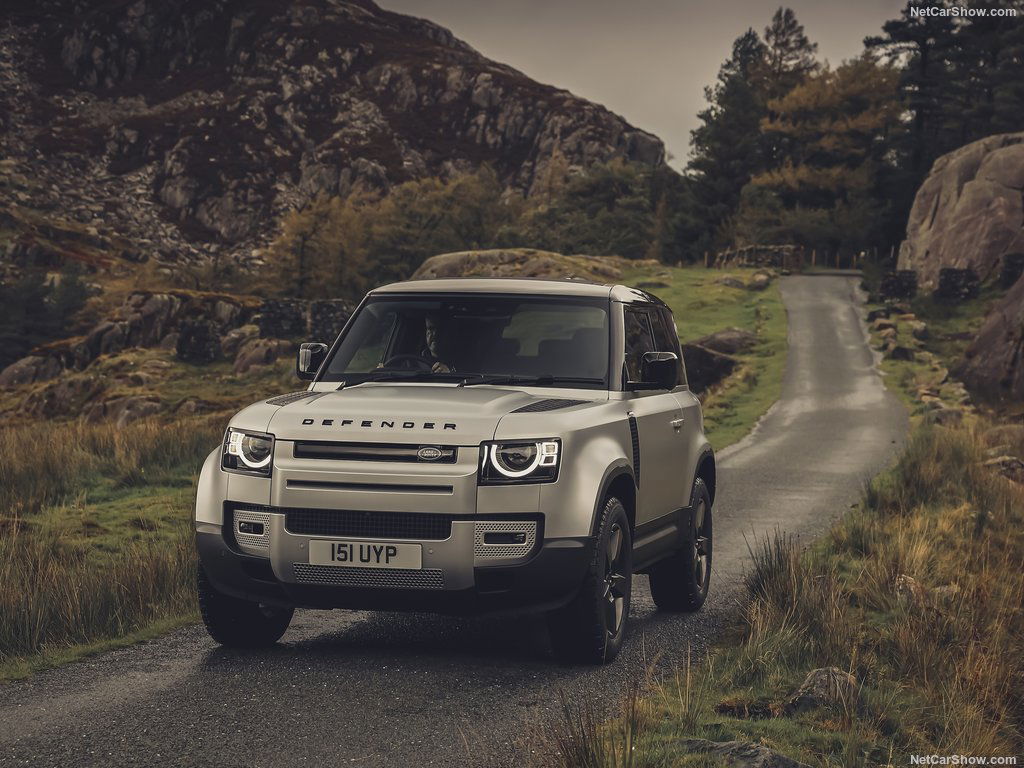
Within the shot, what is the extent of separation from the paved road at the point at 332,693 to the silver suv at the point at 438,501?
1.25 ft

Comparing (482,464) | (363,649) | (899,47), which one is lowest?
(363,649)

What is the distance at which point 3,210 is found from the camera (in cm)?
12475

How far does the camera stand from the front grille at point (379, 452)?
6367mm

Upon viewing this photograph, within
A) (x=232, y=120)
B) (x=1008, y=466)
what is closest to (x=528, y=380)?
(x=1008, y=466)

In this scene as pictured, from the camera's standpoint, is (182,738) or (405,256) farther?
(405,256)

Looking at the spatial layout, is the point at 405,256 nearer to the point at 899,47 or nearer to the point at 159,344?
the point at 159,344

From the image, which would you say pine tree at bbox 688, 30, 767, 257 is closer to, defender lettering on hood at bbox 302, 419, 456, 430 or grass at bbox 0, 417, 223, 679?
grass at bbox 0, 417, 223, 679

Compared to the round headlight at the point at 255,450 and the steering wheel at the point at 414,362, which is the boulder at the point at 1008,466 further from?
the round headlight at the point at 255,450

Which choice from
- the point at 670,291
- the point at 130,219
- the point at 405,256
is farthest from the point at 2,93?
the point at 670,291

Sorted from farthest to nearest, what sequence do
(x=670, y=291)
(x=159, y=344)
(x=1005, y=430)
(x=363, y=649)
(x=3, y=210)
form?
1. (x=3, y=210)
2. (x=159, y=344)
3. (x=670, y=291)
4. (x=1005, y=430)
5. (x=363, y=649)

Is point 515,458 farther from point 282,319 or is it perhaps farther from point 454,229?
point 454,229

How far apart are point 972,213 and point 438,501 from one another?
50.6 m

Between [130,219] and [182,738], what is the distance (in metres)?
141

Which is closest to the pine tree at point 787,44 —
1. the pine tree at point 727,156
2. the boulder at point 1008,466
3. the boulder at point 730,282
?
the pine tree at point 727,156
